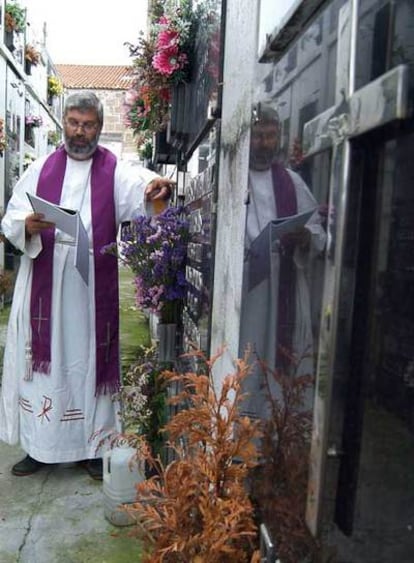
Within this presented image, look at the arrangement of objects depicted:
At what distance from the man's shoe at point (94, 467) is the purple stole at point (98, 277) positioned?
1.39 ft

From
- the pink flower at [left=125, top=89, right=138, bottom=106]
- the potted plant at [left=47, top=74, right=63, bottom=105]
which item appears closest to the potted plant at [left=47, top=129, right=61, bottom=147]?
the potted plant at [left=47, top=74, right=63, bottom=105]

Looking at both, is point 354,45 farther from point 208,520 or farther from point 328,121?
point 208,520

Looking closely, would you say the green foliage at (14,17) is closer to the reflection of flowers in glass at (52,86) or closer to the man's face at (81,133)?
the man's face at (81,133)

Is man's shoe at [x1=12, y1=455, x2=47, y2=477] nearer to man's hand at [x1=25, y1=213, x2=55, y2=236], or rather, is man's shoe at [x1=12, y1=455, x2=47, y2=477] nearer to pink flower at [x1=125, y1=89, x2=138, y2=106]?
man's hand at [x1=25, y1=213, x2=55, y2=236]

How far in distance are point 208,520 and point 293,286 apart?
0.53 meters

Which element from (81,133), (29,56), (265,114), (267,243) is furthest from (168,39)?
(29,56)

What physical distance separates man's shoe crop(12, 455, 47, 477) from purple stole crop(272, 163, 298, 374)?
2.44 m

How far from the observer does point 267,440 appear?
1.44 metres

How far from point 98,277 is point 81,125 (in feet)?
2.68

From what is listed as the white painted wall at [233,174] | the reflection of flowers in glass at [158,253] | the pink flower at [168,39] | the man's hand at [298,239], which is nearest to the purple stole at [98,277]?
the reflection of flowers in glass at [158,253]

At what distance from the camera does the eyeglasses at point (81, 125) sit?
3.23 metres

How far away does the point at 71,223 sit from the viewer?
9.80 feet

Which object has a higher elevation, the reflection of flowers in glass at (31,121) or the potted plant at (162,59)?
the reflection of flowers in glass at (31,121)

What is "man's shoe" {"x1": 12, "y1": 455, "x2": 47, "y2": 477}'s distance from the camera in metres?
3.36
